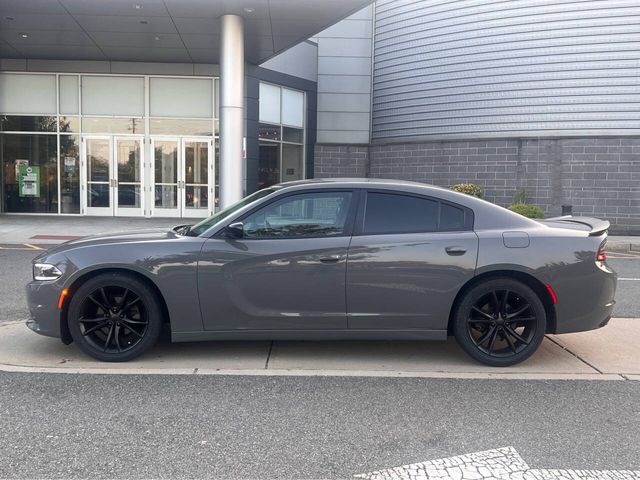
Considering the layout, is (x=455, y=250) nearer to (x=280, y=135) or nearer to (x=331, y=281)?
(x=331, y=281)

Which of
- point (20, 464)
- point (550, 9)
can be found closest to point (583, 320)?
point (20, 464)

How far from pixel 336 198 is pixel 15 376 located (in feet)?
9.57

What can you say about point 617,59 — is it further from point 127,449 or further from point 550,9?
point 127,449

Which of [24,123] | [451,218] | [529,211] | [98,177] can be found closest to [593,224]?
[451,218]

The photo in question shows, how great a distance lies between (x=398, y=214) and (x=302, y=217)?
32.1 inches

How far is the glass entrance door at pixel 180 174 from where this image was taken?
18.6m

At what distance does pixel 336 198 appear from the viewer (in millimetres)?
4879

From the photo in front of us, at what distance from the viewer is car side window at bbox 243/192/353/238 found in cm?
474

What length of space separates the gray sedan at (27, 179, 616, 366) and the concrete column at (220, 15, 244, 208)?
9.65 m

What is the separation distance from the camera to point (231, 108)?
14195 mm

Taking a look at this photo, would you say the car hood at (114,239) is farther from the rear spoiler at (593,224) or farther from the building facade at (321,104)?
the building facade at (321,104)

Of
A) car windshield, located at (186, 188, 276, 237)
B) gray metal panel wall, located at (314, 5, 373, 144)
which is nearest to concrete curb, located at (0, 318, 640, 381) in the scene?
car windshield, located at (186, 188, 276, 237)

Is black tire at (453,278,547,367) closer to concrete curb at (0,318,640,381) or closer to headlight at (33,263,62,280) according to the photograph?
concrete curb at (0,318,640,381)

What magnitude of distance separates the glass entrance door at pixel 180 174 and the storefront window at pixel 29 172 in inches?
133
